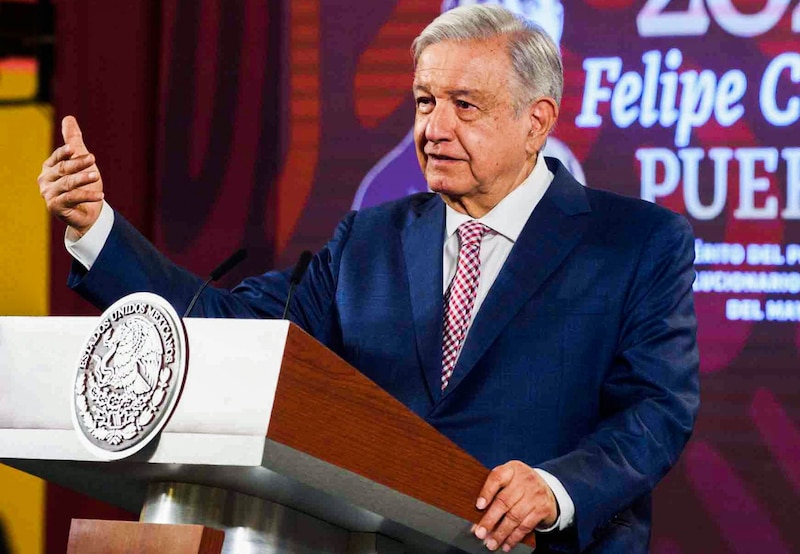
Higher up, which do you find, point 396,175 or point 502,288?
point 396,175

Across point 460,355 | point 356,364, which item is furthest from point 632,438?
point 356,364

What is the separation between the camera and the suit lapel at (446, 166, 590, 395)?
1919 mm

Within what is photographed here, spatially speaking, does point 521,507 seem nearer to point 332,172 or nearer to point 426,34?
point 426,34

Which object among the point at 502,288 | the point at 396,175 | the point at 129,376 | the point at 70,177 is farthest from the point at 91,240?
the point at 396,175

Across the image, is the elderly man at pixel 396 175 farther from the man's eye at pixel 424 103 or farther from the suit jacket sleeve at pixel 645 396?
the suit jacket sleeve at pixel 645 396

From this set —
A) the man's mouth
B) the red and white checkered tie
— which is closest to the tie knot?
the red and white checkered tie

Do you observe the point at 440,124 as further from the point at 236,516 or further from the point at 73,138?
the point at 236,516

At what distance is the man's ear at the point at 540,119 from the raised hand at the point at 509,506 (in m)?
0.81

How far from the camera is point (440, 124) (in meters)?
2.04

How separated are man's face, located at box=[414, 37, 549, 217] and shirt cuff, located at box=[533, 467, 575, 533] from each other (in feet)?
2.12

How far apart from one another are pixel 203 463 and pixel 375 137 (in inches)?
92.5

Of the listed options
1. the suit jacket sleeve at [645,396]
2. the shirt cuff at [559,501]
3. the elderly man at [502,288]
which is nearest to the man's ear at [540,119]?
the elderly man at [502,288]

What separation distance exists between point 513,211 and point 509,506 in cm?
76

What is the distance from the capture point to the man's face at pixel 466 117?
6.72 feet
